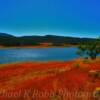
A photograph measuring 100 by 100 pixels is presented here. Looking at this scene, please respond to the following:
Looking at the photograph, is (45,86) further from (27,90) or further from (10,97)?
(10,97)

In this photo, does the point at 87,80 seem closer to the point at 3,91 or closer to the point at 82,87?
the point at 82,87

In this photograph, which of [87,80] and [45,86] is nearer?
[45,86]

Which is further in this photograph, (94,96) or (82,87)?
(82,87)

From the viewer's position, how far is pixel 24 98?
48.9 feet

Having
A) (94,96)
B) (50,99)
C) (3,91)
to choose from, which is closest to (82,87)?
(94,96)

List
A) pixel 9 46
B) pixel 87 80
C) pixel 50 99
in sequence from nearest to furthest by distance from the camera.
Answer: pixel 50 99, pixel 87 80, pixel 9 46

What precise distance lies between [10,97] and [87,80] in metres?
6.17

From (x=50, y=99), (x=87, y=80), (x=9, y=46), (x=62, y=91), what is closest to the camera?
(x=50, y=99)

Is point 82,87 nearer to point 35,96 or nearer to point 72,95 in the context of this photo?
point 72,95

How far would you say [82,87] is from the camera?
16.8 meters

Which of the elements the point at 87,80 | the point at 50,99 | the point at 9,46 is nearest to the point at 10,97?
→ the point at 50,99

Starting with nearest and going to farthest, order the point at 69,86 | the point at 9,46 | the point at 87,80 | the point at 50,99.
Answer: the point at 50,99
the point at 69,86
the point at 87,80
the point at 9,46

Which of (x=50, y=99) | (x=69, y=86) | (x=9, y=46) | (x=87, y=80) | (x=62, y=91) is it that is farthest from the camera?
(x=9, y=46)

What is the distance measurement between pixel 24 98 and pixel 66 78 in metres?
4.58
